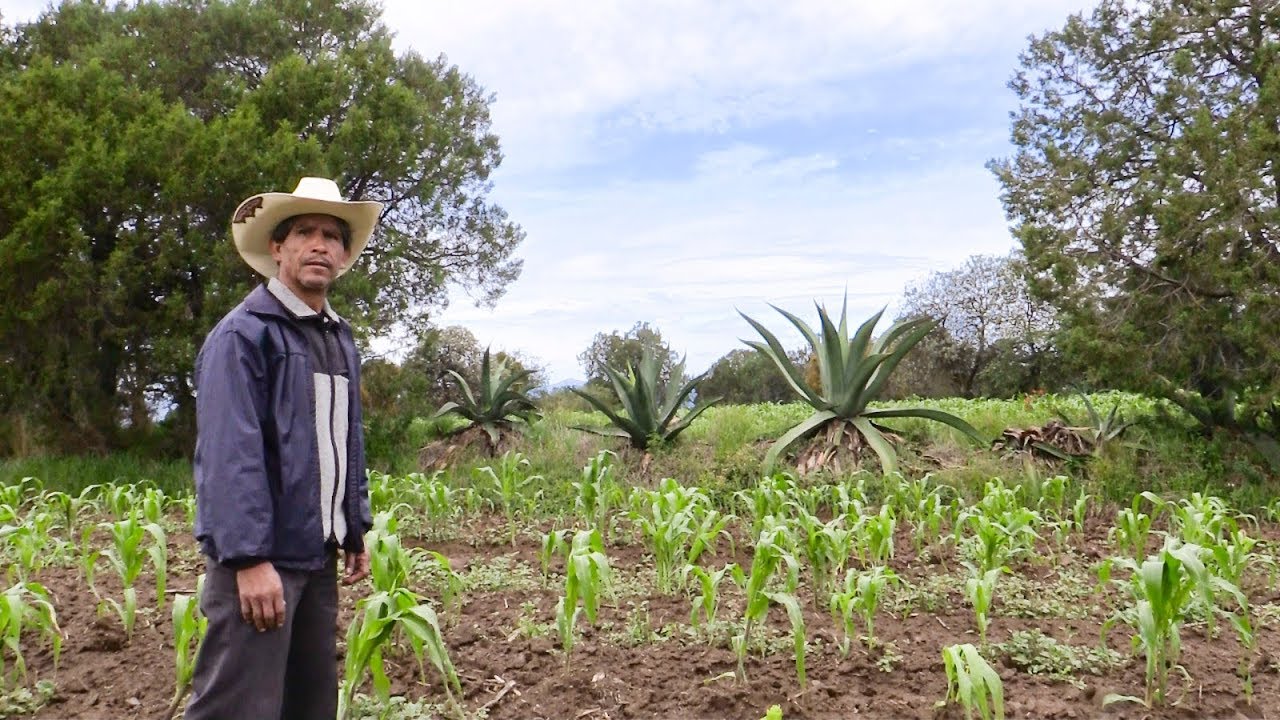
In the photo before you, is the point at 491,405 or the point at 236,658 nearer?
the point at 236,658

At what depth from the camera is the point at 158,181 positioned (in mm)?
10117

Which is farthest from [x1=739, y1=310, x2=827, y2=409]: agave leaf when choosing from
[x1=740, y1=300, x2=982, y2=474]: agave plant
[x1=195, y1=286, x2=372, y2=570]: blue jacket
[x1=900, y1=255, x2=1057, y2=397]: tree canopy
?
[x1=900, y1=255, x2=1057, y2=397]: tree canopy

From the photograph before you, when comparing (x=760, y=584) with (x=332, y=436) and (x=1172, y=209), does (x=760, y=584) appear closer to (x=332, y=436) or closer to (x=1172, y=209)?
(x=332, y=436)

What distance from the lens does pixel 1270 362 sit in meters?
6.99

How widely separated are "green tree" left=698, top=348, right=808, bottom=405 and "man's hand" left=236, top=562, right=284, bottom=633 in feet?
72.5

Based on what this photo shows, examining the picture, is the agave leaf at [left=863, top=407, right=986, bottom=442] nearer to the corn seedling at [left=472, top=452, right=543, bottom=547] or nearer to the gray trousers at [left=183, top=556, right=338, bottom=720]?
the corn seedling at [left=472, top=452, right=543, bottom=547]

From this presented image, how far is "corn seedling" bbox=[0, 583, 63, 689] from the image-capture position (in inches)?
122

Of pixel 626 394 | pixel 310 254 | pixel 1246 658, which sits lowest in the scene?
pixel 1246 658

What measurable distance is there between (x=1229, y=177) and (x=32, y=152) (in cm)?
1187

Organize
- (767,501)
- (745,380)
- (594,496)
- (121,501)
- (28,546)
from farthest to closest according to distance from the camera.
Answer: (745,380) < (121,501) < (594,496) < (767,501) < (28,546)

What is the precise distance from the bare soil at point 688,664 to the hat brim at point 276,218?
139 cm

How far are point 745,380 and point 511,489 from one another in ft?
62.1

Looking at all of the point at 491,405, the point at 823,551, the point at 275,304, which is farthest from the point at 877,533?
the point at 491,405

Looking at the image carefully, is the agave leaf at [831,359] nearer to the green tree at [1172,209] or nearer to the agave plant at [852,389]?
the agave plant at [852,389]
